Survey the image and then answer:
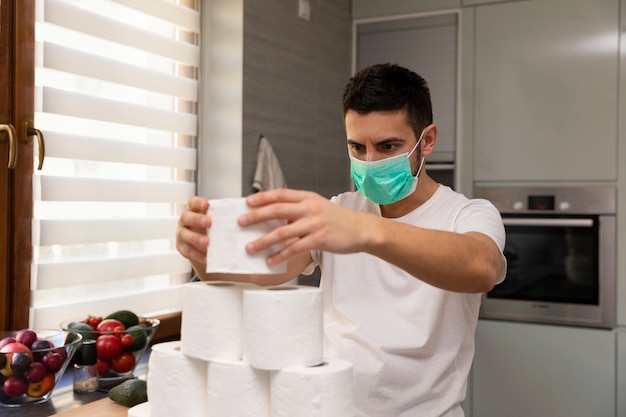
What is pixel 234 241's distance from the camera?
1.04 m

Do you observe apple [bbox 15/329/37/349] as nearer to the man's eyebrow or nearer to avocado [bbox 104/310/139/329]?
avocado [bbox 104/310/139/329]

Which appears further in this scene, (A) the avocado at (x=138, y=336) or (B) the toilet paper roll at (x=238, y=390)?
(A) the avocado at (x=138, y=336)

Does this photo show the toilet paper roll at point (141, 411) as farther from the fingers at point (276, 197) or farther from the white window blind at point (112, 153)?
the white window blind at point (112, 153)

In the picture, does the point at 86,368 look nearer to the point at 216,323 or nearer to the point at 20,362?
the point at 20,362

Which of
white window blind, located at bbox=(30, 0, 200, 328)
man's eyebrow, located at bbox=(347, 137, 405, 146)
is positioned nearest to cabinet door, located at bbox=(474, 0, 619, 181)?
white window blind, located at bbox=(30, 0, 200, 328)

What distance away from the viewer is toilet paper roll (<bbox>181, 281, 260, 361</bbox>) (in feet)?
3.56

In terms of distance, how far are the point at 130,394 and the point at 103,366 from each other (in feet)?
1.00

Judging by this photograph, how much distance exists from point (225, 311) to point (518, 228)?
224 cm

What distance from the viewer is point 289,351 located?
104 centimetres

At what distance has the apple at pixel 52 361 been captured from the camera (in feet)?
5.49

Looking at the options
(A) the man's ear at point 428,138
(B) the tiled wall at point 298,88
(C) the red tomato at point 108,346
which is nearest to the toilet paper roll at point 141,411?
(C) the red tomato at point 108,346

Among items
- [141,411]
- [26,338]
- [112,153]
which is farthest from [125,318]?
[141,411]

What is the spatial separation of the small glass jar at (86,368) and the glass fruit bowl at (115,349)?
0.02 meters

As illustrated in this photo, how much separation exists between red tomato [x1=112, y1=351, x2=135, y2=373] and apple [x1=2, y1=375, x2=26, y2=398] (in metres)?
0.26
